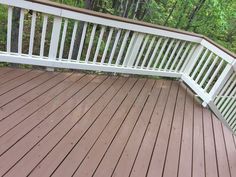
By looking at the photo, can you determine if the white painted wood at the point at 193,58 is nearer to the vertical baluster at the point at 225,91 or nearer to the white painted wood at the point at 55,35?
the vertical baluster at the point at 225,91

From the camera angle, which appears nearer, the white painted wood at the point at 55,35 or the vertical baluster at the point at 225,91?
the white painted wood at the point at 55,35

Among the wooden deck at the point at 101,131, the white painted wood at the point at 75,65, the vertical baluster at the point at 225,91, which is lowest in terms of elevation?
the wooden deck at the point at 101,131

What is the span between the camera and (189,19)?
634 cm

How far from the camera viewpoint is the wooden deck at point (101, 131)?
2068mm

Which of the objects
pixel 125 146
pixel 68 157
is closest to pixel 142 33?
pixel 125 146

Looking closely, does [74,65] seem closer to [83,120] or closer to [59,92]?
[59,92]

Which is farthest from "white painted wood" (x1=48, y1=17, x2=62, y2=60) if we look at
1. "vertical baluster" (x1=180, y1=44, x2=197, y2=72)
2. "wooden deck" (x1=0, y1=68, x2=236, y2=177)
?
"vertical baluster" (x1=180, y1=44, x2=197, y2=72)

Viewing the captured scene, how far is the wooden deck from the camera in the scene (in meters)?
2.07

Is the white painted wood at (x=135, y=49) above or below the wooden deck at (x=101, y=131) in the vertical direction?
above

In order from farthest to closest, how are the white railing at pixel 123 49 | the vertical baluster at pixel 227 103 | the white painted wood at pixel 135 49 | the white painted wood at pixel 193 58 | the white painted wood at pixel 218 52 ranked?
the white painted wood at pixel 193 58 → the vertical baluster at pixel 227 103 → the white painted wood at pixel 135 49 → the white painted wood at pixel 218 52 → the white railing at pixel 123 49

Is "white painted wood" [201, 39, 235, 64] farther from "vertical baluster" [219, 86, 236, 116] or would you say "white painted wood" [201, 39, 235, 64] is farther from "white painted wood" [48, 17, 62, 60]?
"white painted wood" [48, 17, 62, 60]

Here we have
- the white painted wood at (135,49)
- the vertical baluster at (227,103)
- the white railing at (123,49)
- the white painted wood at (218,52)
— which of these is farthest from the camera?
the vertical baluster at (227,103)

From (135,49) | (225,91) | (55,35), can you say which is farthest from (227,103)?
(55,35)

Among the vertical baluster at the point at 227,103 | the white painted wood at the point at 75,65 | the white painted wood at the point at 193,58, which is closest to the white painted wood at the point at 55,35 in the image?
the white painted wood at the point at 75,65
